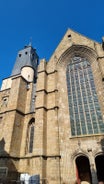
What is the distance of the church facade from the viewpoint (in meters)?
9.36

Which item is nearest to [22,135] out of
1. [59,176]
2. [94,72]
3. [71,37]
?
[59,176]

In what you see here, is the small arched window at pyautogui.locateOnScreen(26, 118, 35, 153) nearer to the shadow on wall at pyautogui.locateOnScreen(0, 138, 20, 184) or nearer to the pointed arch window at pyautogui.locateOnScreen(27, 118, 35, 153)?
the pointed arch window at pyautogui.locateOnScreen(27, 118, 35, 153)

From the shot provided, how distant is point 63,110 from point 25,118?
11.5ft

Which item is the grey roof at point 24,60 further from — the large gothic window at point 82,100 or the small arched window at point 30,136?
the small arched window at point 30,136

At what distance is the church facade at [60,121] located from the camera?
9359 millimetres

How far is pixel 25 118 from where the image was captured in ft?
42.0

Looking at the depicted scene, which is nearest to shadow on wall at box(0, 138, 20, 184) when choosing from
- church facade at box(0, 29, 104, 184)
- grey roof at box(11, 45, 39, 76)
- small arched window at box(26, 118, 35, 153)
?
church facade at box(0, 29, 104, 184)

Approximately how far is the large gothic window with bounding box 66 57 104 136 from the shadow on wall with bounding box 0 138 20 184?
4.65 m

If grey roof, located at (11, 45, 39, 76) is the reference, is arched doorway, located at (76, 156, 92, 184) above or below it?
below

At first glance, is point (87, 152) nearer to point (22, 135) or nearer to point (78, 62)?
point (22, 135)

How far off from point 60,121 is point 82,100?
8.13ft

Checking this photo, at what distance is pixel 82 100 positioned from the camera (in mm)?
11852

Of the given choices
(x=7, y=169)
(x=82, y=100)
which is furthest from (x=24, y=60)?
(x=7, y=169)

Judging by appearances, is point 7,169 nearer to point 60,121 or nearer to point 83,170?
point 60,121
